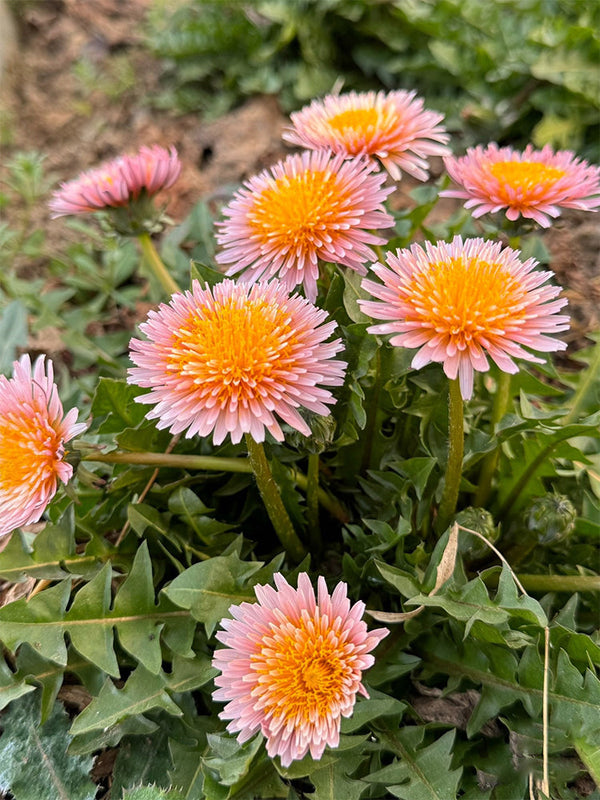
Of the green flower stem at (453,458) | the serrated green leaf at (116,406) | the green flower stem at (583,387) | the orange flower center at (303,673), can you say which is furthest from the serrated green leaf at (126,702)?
the green flower stem at (583,387)

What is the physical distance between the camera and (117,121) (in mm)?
3484

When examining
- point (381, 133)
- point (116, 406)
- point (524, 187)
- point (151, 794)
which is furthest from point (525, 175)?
point (151, 794)

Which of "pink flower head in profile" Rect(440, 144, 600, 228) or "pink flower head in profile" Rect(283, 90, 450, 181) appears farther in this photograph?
"pink flower head in profile" Rect(283, 90, 450, 181)

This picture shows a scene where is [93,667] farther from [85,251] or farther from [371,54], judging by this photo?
[371,54]

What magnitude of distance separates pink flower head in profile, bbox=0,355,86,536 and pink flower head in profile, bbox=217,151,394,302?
0.45 m

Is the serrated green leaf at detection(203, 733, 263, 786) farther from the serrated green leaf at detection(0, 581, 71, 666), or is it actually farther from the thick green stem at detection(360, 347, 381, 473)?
the thick green stem at detection(360, 347, 381, 473)

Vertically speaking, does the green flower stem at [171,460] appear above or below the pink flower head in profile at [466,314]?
below

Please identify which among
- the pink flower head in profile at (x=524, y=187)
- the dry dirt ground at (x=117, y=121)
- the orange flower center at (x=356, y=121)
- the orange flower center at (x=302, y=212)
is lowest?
the orange flower center at (x=302, y=212)

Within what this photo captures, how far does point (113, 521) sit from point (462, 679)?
85 centimetres

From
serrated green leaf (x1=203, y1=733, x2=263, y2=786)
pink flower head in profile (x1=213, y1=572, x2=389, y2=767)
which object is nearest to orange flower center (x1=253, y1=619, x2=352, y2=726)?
pink flower head in profile (x1=213, y1=572, x2=389, y2=767)

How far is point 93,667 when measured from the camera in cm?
152

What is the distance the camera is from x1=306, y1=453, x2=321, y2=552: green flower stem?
1.47 m

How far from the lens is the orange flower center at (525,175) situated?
147 centimetres

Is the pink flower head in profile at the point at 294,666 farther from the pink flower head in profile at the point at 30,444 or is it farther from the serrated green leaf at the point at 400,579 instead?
the pink flower head in profile at the point at 30,444
